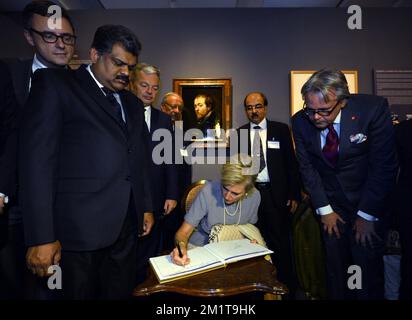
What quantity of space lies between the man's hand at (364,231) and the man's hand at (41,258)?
1.81 metres

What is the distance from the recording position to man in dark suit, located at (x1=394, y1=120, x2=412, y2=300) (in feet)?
5.16

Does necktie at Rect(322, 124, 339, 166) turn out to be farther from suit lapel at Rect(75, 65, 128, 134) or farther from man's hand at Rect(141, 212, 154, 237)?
suit lapel at Rect(75, 65, 128, 134)

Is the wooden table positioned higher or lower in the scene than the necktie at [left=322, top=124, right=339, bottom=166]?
lower

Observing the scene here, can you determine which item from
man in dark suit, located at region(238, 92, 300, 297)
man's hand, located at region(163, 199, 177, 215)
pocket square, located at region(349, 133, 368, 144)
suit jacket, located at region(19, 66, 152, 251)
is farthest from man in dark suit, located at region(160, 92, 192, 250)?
pocket square, located at region(349, 133, 368, 144)

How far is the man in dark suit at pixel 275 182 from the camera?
315cm

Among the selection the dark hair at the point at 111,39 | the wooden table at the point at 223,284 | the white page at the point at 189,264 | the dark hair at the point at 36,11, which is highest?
the dark hair at the point at 36,11

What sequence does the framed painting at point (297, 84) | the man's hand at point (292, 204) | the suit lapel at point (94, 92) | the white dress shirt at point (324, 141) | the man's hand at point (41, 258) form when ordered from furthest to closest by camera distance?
the framed painting at point (297, 84) → the man's hand at point (292, 204) → the white dress shirt at point (324, 141) → the suit lapel at point (94, 92) → the man's hand at point (41, 258)

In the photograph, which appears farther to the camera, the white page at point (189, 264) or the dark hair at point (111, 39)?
the dark hair at point (111, 39)

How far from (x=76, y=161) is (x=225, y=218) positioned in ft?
3.74

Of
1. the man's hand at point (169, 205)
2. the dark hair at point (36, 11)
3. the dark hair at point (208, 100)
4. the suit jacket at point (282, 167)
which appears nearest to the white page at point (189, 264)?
the man's hand at point (169, 205)

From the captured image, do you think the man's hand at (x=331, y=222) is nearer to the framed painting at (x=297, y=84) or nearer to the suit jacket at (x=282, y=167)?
the suit jacket at (x=282, y=167)

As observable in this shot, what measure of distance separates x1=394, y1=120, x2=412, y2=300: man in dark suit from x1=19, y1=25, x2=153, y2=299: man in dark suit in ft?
4.75

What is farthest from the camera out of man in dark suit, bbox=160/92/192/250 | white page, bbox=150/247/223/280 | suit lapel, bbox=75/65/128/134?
man in dark suit, bbox=160/92/192/250

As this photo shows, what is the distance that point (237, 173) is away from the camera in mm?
2061
